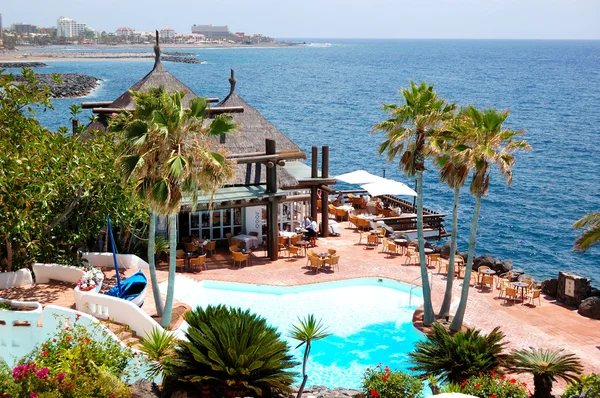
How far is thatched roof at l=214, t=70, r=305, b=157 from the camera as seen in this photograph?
2694 centimetres

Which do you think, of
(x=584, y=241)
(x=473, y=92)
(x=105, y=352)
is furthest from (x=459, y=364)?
(x=473, y=92)

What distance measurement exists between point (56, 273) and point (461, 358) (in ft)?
40.7

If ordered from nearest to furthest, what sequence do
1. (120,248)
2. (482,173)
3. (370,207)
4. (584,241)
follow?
(584,241) → (482,173) → (120,248) → (370,207)

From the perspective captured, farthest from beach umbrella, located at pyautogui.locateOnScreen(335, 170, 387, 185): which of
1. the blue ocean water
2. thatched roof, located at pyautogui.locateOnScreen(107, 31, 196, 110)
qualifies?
the blue ocean water

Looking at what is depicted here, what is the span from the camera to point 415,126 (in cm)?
1873

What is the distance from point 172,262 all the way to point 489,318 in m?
9.27

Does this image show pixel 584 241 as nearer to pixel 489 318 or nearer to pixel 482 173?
pixel 482 173

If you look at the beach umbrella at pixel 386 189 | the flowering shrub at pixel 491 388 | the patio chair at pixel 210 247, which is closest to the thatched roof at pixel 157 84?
the patio chair at pixel 210 247

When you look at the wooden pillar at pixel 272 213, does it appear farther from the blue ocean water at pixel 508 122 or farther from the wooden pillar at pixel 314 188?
the blue ocean water at pixel 508 122

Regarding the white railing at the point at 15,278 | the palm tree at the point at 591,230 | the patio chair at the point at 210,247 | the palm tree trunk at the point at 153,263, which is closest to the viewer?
the palm tree at the point at 591,230

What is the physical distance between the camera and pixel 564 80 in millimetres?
139375

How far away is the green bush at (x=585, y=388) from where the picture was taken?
12828 millimetres

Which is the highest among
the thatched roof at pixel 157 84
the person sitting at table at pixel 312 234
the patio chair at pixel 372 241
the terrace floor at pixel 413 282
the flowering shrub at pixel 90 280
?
the thatched roof at pixel 157 84

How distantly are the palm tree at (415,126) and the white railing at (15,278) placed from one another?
36.4 feet
